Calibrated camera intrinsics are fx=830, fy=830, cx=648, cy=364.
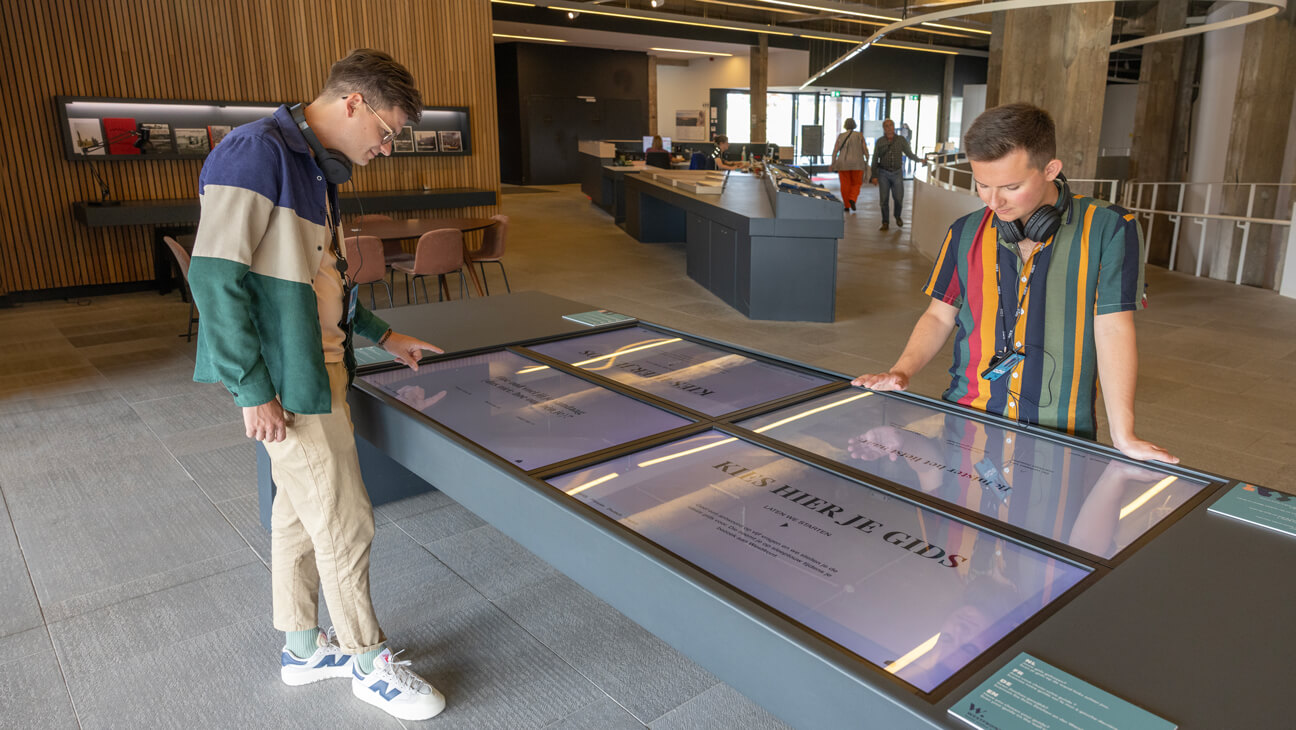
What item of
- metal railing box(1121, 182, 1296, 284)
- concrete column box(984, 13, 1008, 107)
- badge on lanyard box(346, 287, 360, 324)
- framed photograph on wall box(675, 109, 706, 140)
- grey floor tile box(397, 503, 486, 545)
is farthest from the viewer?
framed photograph on wall box(675, 109, 706, 140)

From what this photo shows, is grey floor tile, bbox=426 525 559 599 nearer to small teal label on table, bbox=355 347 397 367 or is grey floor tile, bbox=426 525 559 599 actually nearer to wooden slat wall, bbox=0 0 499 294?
small teal label on table, bbox=355 347 397 367

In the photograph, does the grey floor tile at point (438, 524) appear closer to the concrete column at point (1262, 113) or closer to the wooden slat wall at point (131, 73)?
the wooden slat wall at point (131, 73)

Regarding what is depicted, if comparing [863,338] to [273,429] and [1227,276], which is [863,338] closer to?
[273,429]

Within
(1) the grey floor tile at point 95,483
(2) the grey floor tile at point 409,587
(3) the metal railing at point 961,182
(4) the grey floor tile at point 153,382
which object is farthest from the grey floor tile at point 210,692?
(3) the metal railing at point 961,182

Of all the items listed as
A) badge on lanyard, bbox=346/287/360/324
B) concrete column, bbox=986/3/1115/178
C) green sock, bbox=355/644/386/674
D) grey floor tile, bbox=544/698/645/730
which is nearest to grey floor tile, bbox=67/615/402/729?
green sock, bbox=355/644/386/674

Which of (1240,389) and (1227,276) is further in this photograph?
(1227,276)

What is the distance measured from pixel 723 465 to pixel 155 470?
309 cm

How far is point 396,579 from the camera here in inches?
110

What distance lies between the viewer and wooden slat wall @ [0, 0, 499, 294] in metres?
7.28

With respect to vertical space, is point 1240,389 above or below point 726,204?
below

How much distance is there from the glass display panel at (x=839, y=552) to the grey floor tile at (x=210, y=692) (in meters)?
1.05

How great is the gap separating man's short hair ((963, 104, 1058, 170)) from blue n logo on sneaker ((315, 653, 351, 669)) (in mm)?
2006

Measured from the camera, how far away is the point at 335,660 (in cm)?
225

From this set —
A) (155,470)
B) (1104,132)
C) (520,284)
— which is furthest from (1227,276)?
(1104,132)
